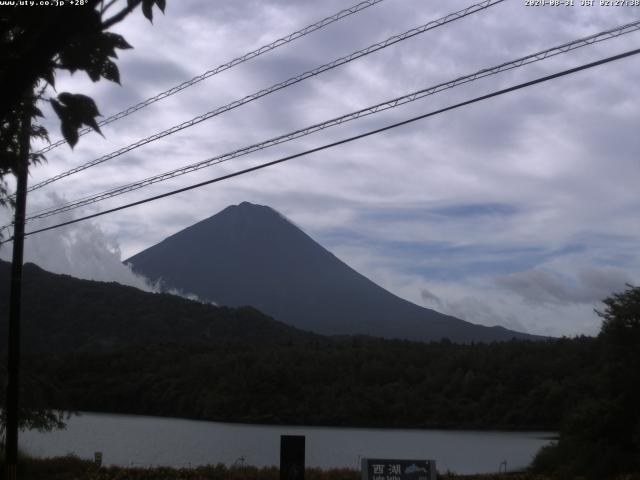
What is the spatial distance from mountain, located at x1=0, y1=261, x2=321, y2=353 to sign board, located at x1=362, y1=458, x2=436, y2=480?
2218 inches

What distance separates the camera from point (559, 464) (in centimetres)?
2741

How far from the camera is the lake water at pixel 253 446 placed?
2991 centimetres

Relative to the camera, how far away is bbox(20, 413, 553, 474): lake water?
1177 inches

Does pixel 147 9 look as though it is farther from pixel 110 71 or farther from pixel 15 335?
pixel 15 335

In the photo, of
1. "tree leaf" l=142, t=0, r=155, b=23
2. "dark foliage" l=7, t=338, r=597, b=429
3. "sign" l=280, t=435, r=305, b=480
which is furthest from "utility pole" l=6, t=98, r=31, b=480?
"dark foliage" l=7, t=338, r=597, b=429

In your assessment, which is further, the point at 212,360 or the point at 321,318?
the point at 321,318

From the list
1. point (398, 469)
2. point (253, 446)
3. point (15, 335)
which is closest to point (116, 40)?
point (398, 469)

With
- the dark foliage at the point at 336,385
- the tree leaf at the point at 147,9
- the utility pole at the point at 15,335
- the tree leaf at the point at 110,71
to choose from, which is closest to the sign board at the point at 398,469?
the utility pole at the point at 15,335

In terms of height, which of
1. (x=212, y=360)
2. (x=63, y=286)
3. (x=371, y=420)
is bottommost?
(x=371, y=420)

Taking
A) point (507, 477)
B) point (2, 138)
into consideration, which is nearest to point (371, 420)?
point (507, 477)

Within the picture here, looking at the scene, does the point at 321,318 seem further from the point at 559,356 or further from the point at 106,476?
the point at 106,476

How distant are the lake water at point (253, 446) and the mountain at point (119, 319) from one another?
90.8ft

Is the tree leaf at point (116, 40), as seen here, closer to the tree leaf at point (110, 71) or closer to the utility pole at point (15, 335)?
the tree leaf at point (110, 71)

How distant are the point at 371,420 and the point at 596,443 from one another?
33.6m
